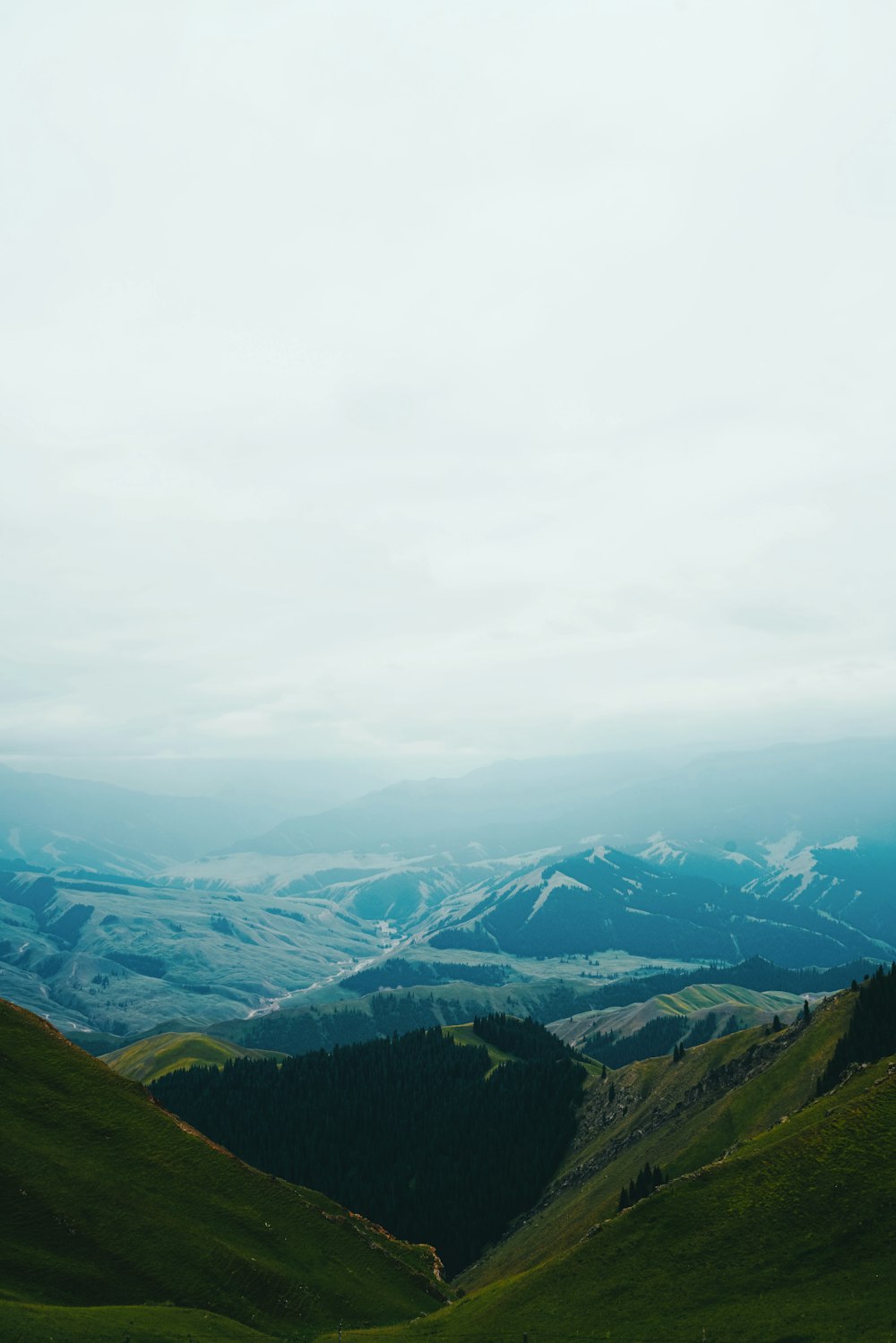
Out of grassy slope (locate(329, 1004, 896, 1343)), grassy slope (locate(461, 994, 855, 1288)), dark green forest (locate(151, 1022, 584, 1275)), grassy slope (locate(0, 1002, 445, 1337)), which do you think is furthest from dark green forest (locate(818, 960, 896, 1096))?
dark green forest (locate(151, 1022, 584, 1275))

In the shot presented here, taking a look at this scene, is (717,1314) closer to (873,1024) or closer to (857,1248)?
(857,1248)

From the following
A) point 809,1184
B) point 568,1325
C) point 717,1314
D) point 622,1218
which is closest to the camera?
point 717,1314

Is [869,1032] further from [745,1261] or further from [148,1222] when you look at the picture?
[148,1222]

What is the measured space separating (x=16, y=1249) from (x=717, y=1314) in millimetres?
53743

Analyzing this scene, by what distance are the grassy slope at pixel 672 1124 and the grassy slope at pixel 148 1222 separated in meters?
34.8

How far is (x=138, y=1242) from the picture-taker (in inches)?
2579

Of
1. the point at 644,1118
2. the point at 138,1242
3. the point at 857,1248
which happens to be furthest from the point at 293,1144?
the point at 857,1248

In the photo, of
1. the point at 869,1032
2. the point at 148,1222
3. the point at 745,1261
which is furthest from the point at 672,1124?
the point at 148,1222

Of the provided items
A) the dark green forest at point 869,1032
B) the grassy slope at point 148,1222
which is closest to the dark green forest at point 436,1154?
the grassy slope at point 148,1222

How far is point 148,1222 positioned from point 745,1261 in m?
51.5

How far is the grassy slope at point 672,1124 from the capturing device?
110312 mm

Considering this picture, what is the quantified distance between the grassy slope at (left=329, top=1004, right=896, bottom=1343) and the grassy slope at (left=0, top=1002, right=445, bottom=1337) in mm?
10851

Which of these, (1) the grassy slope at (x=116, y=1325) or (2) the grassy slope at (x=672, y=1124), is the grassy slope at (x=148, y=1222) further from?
(2) the grassy slope at (x=672, y=1124)

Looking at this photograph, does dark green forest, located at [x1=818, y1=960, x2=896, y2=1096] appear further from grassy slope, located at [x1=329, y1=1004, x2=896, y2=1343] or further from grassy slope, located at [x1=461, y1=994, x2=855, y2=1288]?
grassy slope, located at [x1=329, y1=1004, x2=896, y2=1343]
